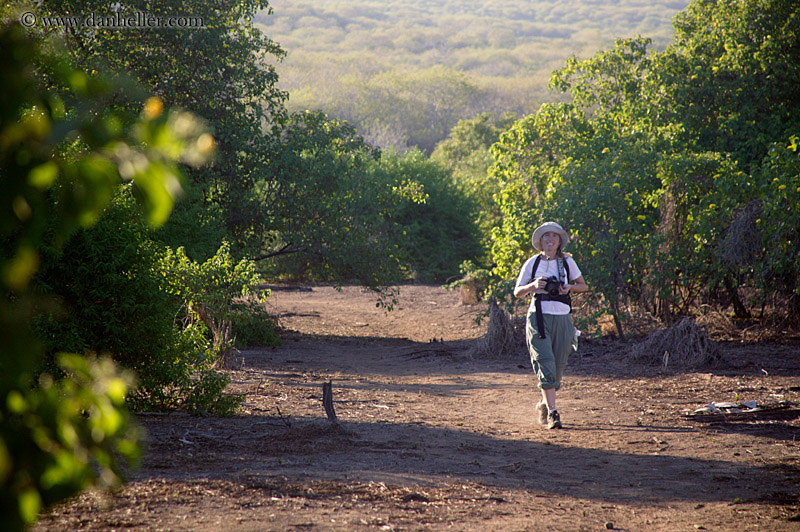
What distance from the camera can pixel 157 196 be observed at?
3.05 ft

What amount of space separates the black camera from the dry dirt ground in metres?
1.29

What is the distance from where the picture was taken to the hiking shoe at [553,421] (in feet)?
20.7

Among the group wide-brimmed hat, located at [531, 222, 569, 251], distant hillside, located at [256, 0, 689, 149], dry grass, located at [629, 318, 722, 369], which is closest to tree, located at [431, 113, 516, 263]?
dry grass, located at [629, 318, 722, 369]

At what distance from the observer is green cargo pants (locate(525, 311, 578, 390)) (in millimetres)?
6262

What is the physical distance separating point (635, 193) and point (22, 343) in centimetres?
1156

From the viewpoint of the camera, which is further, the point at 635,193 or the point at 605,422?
the point at 635,193

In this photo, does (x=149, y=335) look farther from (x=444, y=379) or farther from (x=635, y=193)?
(x=635, y=193)

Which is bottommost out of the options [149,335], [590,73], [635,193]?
[149,335]

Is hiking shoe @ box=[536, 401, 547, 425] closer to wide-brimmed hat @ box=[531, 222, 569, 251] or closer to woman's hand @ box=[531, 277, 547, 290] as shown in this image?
woman's hand @ box=[531, 277, 547, 290]

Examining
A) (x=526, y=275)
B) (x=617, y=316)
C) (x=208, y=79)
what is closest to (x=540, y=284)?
(x=526, y=275)

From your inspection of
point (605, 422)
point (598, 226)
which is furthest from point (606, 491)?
point (598, 226)

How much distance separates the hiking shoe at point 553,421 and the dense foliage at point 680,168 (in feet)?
16.3

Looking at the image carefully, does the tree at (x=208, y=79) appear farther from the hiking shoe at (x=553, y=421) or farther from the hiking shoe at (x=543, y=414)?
the hiking shoe at (x=553, y=421)

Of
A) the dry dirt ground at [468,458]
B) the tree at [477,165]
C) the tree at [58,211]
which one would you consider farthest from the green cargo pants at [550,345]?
the tree at [477,165]
